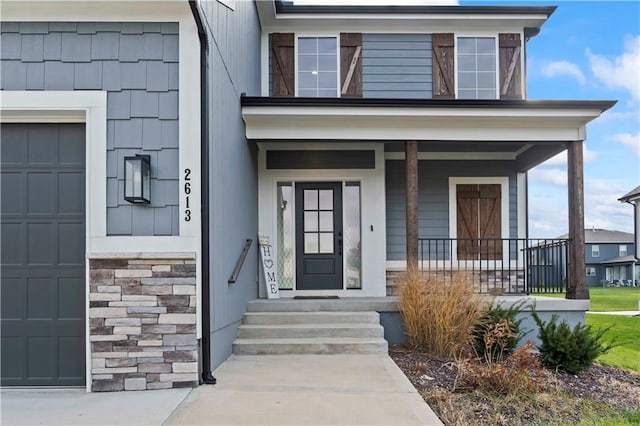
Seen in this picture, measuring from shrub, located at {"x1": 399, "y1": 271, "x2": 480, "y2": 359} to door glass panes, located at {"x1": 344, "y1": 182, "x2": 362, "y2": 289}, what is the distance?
2.33m

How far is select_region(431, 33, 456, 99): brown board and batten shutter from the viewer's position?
29.4 feet

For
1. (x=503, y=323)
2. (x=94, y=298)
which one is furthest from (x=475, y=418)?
(x=94, y=298)

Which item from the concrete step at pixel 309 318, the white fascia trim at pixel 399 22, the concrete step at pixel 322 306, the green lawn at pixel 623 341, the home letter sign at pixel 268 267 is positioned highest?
the white fascia trim at pixel 399 22

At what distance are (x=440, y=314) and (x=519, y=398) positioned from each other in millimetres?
1500

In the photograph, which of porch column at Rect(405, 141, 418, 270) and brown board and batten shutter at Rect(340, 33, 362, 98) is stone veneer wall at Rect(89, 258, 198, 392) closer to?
porch column at Rect(405, 141, 418, 270)

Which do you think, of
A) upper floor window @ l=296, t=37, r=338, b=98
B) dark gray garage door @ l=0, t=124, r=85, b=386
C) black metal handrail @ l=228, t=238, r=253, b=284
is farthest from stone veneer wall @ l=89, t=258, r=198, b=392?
upper floor window @ l=296, t=37, r=338, b=98

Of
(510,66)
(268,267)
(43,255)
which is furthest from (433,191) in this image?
(43,255)

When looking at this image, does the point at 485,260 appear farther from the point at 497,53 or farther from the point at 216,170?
the point at 216,170

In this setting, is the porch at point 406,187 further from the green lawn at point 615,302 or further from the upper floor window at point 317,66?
the green lawn at point 615,302

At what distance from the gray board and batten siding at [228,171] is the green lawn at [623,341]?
169 inches

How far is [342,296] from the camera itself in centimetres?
815

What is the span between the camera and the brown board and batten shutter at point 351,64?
8.91 metres

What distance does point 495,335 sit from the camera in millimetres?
5086

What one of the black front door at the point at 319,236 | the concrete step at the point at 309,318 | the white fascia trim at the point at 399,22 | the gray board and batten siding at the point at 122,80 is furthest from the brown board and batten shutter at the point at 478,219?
the gray board and batten siding at the point at 122,80
